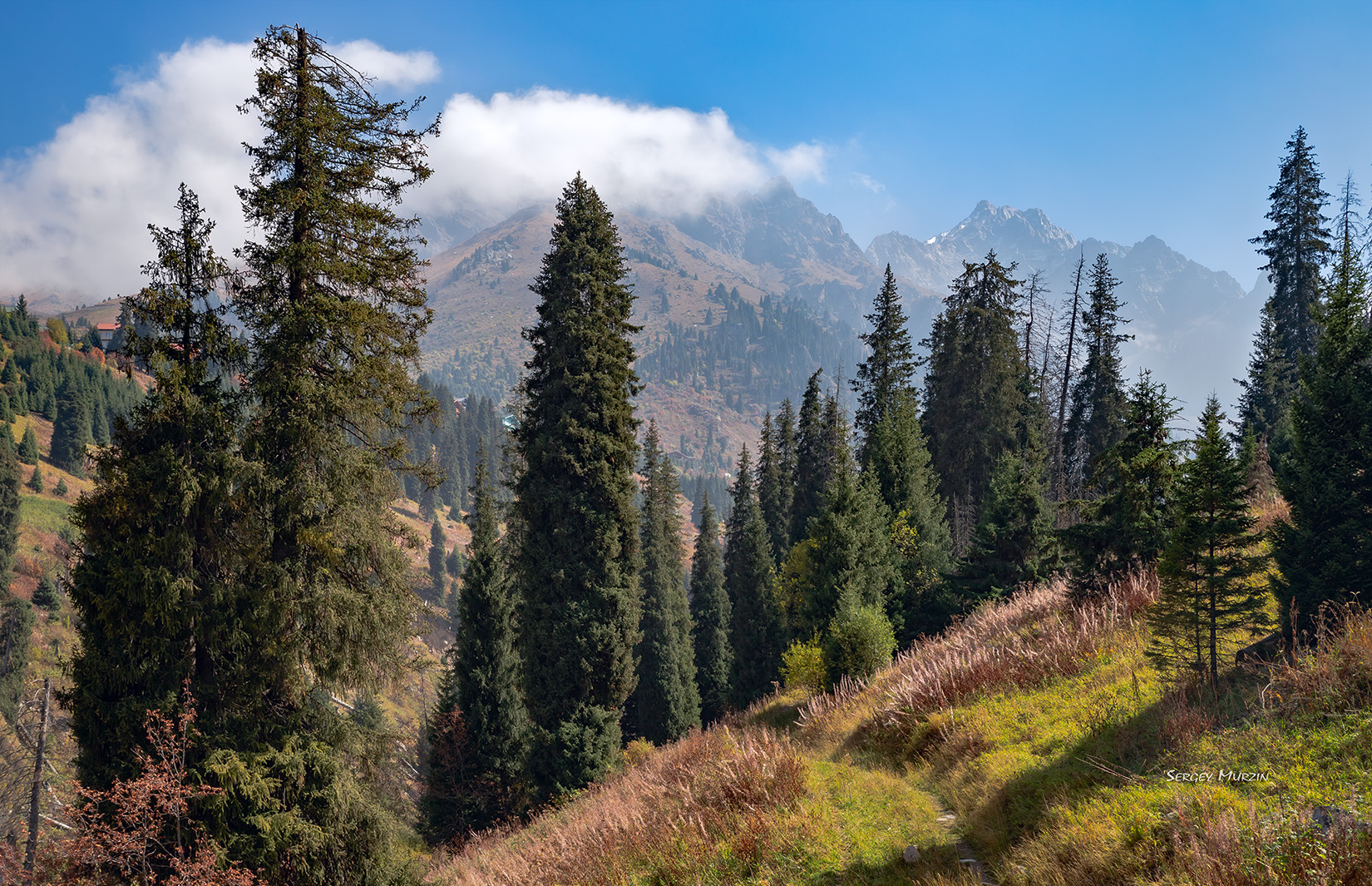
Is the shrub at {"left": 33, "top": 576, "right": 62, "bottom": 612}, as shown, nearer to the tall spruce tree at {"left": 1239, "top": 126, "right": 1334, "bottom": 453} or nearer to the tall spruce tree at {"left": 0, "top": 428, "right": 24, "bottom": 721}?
the tall spruce tree at {"left": 0, "top": 428, "right": 24, "bottom": 721}

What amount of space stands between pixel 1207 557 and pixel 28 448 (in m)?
139

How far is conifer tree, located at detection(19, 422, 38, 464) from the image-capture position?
95625mm

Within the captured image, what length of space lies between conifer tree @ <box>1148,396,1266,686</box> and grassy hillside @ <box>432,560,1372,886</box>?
1.93 feet

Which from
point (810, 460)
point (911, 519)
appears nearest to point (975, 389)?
point (911, 519)

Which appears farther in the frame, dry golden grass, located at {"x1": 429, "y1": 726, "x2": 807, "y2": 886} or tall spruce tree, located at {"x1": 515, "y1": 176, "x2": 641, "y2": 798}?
tall spruce tree, located at {"x1": 515, "y1": 176, "x2": 641, "y2": 798}

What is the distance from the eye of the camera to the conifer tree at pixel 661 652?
121ft

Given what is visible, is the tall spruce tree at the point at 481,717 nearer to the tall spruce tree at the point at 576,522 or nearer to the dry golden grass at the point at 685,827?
the tall spruce tree at the point at 576,522

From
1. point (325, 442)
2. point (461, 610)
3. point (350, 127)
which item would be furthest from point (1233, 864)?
point (461, 610)

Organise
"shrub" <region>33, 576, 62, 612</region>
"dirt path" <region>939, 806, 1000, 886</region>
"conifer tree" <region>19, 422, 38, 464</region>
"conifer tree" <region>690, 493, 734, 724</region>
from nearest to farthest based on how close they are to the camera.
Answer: "dirt path" <region>939, 806, 1000, 886</region> → "conifer tree" <region>690, 493, 734, 724</region> → "shrub" <region>33, 576, 62, 612</region> → "conifer tree" <region>19, 422, 38, 464</region>

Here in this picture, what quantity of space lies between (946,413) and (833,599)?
1843 cm

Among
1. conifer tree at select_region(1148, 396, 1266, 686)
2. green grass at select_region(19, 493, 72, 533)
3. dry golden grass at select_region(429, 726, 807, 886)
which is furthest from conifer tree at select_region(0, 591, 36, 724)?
conifer tree at select_region(1148, 396, 1266, 686)

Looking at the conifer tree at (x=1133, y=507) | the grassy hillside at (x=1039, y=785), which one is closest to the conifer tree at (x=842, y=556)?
the conifer tree at (x=1133, y=507)

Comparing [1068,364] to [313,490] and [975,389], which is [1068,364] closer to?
[975,389]

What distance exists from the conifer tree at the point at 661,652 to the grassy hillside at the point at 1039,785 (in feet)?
83.4
